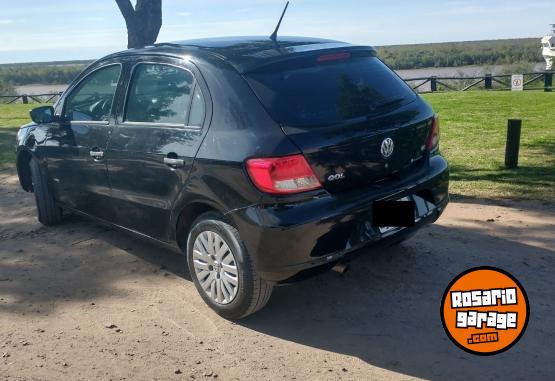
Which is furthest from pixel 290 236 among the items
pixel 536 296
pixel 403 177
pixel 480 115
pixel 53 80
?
pixel 53 80

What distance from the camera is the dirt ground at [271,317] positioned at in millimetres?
3422

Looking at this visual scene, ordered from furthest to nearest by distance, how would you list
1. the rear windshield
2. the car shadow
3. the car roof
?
the car roof
the rear windshield
the car shadow

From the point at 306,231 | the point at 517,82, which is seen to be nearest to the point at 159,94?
the point at 306,231

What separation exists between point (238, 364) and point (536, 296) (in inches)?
85.5

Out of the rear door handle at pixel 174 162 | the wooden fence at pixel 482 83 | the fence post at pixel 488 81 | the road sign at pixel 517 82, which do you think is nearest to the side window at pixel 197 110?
the rear door handle at pixel 174 162

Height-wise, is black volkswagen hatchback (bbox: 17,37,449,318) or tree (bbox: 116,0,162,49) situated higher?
tree (bbox: 116,0,162,49)

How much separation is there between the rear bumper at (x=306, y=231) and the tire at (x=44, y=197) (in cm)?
315

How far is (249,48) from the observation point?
4.21 meters

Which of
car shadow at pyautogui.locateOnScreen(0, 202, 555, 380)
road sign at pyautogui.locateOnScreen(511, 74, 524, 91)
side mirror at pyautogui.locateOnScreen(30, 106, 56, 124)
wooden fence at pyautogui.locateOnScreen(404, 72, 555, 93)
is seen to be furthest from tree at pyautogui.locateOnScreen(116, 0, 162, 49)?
road sign at pyautogui.locateOnScreen(511, 74, 524, 91)

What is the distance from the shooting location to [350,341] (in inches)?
145

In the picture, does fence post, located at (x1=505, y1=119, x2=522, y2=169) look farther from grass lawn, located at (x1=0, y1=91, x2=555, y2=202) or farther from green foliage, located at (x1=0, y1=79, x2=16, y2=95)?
green foliage, located at (x1=0, y1=79, x2=16, y2=95)

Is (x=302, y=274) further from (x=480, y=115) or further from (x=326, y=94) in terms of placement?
(x=480, y=115)

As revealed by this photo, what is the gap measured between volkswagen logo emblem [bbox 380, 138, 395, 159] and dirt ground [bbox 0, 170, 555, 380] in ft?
2.29

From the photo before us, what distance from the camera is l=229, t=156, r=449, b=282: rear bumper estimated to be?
3477 mm
